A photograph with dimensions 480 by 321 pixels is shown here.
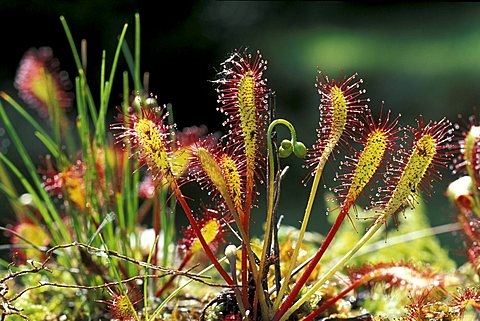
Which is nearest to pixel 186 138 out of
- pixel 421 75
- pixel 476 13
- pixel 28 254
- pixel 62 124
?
pixel 62 124

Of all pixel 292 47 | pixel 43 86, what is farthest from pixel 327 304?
pixel 292 47

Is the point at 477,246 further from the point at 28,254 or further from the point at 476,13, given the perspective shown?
the point at 476,13

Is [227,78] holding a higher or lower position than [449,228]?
higher

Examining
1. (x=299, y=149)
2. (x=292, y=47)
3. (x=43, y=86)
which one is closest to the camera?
(x=299, y=149)

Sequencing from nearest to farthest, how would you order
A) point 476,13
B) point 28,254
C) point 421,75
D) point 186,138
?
1. point 186,138
2. point 28,254
3. point 421,75
4. point 476,13

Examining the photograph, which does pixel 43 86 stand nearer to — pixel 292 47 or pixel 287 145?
pixel 287 145

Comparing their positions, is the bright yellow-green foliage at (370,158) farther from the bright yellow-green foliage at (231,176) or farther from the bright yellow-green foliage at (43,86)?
the bright yellow-green foliage at (43,86)
